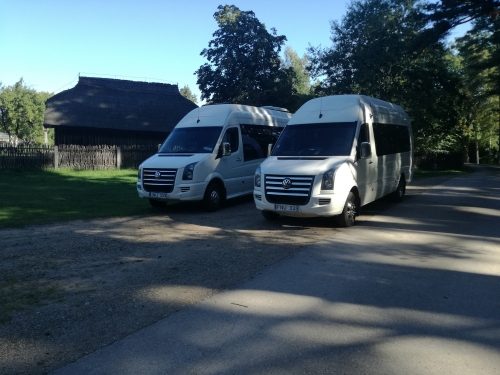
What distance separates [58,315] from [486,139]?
72505 millimetres

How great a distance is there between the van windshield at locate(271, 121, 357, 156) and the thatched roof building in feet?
82.0

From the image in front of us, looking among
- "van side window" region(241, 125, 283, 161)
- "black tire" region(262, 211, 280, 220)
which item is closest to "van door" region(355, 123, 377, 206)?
"black tire" region(262, 211, 280, 220)

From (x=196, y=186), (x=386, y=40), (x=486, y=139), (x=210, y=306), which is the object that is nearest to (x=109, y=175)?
(x=196, y=186)

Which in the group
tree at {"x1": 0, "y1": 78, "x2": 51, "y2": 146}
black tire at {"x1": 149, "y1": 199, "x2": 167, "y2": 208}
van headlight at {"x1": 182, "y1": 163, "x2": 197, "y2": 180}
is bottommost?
black tire at {"x1": 149, "y1": 199, "x2": 167, "y2": 208}

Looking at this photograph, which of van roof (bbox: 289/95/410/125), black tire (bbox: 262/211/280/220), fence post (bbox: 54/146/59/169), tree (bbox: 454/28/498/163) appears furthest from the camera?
fence post (bbox: 54/146/59/169)

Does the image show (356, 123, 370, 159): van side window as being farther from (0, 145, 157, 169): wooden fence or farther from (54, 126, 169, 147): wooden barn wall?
(54, 126, 169, 147): wooden barn wall

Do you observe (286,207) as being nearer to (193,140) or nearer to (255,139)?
(193,140)

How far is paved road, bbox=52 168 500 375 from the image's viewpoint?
431cm

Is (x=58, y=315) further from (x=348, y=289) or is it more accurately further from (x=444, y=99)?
(x=444, y=99)

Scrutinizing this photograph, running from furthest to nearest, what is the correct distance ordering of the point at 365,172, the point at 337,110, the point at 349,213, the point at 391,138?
the point at 391,138 < the point at 337,110 < the point at 365,172 < the point at 349,213

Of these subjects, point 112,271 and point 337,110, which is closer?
point 112,271

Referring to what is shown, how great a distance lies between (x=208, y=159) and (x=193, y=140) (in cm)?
119

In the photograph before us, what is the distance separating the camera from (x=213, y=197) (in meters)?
13.4

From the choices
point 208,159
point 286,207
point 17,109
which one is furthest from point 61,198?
point 17,109
